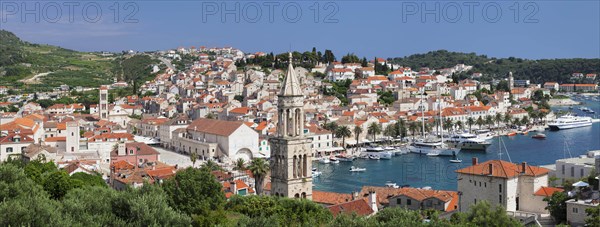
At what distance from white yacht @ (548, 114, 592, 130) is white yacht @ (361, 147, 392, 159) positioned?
79.1 ft

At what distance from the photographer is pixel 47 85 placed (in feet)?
250

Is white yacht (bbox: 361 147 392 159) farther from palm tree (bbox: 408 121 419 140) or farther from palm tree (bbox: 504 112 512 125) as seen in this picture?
palm tree (bbox: 504 112 512 125)

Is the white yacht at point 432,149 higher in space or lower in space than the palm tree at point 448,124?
lower

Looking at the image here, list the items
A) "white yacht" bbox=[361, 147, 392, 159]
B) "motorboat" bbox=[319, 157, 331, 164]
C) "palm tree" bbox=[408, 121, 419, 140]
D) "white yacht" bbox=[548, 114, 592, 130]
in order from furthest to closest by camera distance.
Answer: "white yacht" bbox=[548, 114, 592, 130] < "palm tree" bbox=[408, 121, 419, 140] < "white yacht" bbox=[361, 147, 392, 159] < "motorboat" bbox=[319, 157, 331, 164]

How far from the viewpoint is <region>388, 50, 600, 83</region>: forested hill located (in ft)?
380

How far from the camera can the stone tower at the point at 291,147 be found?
1792 centimetres

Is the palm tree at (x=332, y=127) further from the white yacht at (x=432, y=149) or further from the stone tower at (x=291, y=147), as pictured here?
the stone tower at (x=291, y=147)

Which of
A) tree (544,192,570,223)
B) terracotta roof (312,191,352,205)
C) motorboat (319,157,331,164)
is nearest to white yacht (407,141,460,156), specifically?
motorboat (319,157,331,164)

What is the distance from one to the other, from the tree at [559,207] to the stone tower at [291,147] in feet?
20.7

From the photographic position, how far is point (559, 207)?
17.4 m

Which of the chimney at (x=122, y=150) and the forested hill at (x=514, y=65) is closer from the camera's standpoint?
the chimney at (x=122, y=150)

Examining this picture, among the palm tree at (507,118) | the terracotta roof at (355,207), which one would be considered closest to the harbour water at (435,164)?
the palm tree at (507,118)

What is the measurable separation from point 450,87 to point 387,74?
286 inches

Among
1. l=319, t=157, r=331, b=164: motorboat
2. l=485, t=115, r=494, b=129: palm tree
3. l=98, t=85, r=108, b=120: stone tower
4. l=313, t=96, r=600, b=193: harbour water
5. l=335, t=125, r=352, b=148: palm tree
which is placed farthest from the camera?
l=485, t=115, r=494, b=129: palm tree
